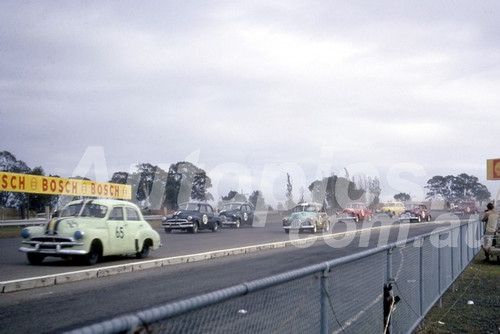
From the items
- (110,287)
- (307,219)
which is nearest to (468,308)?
(110,287)

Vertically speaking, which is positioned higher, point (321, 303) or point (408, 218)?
point (321, 303)

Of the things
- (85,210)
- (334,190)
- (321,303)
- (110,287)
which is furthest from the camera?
(334,190)

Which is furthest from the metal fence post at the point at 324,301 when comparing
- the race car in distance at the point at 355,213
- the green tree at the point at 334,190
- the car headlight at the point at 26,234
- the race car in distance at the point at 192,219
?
the green tree at the point at 334,190

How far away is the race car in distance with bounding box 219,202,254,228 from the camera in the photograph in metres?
39.4

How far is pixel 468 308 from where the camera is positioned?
994cm

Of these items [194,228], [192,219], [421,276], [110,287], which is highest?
[421,276]

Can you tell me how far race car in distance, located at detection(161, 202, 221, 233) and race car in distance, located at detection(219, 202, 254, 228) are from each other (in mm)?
5897

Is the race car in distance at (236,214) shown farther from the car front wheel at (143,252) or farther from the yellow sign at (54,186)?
the car front wheel at (143,252)

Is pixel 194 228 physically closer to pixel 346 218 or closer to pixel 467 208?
pixel 346 218

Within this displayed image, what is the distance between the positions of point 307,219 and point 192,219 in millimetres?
6541

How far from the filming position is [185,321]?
2.71 metres

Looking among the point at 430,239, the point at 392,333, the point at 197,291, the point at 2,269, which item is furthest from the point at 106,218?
the point at 392,333

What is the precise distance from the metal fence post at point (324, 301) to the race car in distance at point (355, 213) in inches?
1609

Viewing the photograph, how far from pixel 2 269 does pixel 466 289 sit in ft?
35.2
